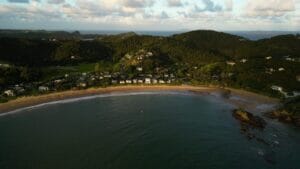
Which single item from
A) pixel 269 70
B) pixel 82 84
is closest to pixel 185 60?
pixel 269 70

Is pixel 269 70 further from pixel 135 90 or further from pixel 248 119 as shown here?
pixel 135 90

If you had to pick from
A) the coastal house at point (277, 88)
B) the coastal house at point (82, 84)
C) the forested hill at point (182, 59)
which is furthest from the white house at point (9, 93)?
the coastal house at point (277, 88)

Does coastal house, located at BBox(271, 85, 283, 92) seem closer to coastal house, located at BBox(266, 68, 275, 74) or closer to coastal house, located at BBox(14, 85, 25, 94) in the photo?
coastal house, located at BBox(266, 68, 275, 74)

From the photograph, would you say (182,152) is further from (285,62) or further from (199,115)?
(285,62)

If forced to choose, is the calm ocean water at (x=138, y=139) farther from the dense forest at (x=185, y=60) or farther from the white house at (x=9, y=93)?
the dense forest at (x=185, y=60)

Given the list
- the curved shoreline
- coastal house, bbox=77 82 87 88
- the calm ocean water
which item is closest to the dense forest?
the curved shoreline

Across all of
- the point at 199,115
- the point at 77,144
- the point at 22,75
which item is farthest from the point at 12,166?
the point at 22,75
